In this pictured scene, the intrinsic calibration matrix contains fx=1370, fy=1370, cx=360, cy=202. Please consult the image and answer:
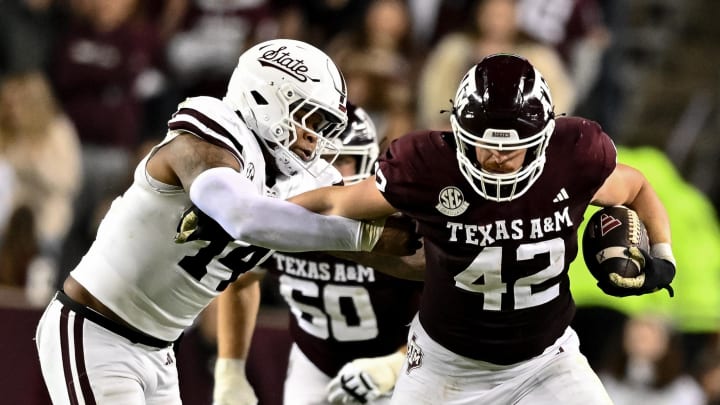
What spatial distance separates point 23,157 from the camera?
7.92 meters

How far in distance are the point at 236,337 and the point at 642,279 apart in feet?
5.27

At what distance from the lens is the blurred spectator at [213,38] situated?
818 centimetres

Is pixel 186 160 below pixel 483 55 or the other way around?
the other way around

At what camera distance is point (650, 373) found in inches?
279

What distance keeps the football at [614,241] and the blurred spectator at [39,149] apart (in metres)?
4.34

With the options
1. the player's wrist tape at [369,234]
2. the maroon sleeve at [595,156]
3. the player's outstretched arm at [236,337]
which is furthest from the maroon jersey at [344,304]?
the maroon sleeve at [595,156]

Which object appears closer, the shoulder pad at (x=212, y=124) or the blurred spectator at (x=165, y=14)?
the shoulder pad at (x=212, y=124)

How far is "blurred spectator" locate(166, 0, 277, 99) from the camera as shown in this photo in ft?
26.8

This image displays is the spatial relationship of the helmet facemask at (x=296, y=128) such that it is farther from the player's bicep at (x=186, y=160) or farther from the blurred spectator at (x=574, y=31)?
the blurred spectator at (x=574, y=31)

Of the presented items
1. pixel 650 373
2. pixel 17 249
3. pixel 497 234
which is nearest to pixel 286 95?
pixel 497 234

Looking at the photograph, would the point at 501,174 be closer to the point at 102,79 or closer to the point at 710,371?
the point at 710,371

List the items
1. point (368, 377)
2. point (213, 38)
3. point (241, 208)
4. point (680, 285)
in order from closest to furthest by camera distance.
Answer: point (241, 208), point (368, 377), point (680, 285), point (213, 38)

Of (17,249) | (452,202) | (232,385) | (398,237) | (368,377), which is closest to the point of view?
(452,202)

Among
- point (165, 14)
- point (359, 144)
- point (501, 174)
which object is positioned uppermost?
point (501, 174)
